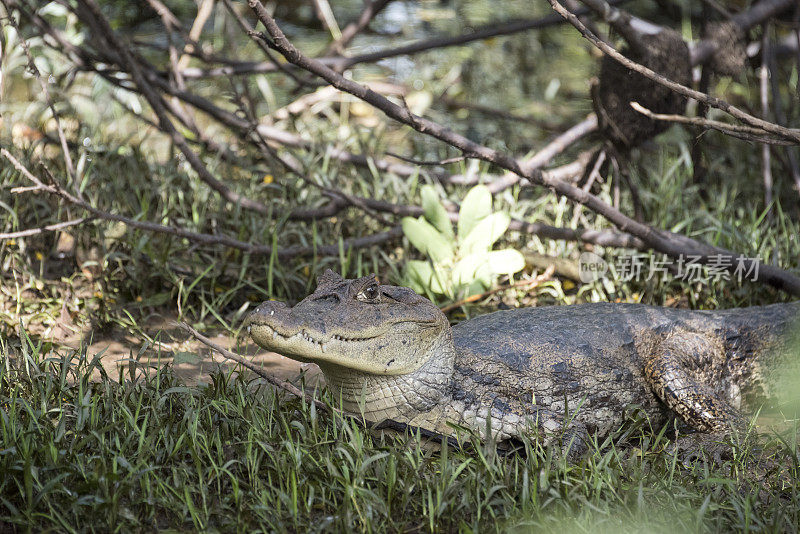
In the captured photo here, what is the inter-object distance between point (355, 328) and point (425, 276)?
1681 millimetres

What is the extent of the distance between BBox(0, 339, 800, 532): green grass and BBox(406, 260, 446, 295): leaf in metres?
1.54

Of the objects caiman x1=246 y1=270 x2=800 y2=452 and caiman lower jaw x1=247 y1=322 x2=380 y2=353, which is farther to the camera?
caiman x1=246 y1=270 x2=800 y2=452

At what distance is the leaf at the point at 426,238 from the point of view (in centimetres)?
445

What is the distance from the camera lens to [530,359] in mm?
3213

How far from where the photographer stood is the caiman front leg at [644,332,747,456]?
3.17 metres

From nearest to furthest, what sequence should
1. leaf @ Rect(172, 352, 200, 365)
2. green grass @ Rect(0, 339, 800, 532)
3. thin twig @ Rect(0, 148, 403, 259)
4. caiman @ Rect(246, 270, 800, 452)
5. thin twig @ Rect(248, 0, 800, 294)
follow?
green grass @ Rect(0, 339, 800, 532), caiman @ Rect(246, 270, 800, 452), thin twig @ Rect(248, 0, 800, 294), leaf @ Rect(172, 352, 200, 365), thin twig @ Rect(0, 148, 403, 259)

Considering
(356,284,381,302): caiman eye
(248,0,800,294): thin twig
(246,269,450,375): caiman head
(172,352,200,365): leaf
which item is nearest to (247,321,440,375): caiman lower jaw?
(246,269,450,375): caiman head

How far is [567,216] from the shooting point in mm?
5340

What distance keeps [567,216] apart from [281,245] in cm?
197

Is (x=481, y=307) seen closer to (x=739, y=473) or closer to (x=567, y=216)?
(x=567, y=216)

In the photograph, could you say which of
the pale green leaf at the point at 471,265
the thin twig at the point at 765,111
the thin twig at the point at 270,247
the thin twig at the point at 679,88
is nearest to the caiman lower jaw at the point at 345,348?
the thin twig at the point at 679,88

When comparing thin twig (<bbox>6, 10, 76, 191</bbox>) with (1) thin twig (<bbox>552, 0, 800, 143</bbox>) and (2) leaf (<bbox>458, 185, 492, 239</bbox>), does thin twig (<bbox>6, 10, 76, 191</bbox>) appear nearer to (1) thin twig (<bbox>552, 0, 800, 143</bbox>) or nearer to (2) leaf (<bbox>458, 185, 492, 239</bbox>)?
(2) leaf (<bbox>458, 185, 492, 239</bbox>)

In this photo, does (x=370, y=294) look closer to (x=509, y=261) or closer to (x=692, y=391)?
(x=692, y=391)

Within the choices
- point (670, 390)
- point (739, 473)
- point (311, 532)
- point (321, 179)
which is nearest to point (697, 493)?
point (739, 473)
